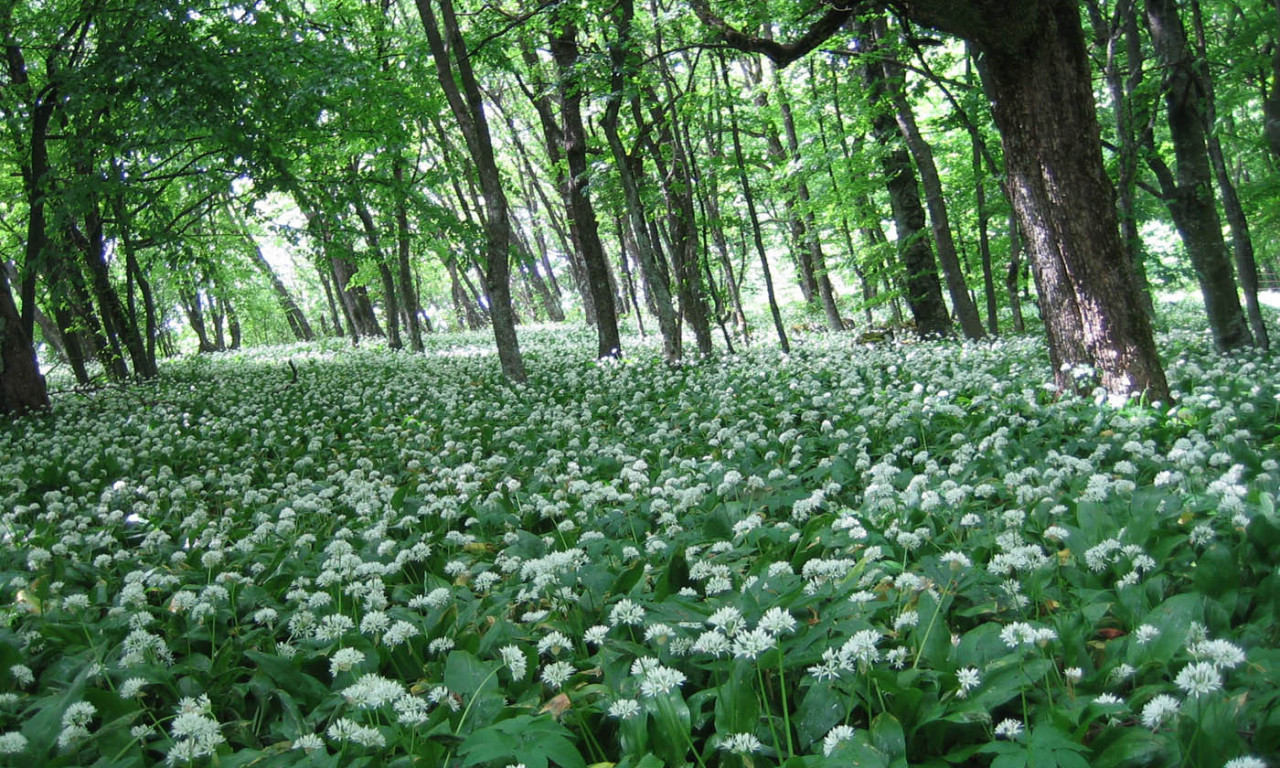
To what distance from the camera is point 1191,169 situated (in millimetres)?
8656

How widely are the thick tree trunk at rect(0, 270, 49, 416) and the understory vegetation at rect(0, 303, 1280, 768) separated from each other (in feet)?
15.3

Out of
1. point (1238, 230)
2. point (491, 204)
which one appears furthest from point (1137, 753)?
point (491, 204)

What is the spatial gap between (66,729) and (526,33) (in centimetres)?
1166

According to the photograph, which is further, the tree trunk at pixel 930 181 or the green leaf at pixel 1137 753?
the tree trunk at pixel 930 181

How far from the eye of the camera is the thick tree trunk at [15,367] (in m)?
11.0


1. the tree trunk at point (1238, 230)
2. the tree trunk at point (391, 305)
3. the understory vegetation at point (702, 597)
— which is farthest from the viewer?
the tree trunk at point (391, 305)

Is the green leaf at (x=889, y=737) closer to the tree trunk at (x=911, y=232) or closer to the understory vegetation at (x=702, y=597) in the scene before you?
the understory vegetation at (x=702, y=597)

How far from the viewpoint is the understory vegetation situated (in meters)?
2.44

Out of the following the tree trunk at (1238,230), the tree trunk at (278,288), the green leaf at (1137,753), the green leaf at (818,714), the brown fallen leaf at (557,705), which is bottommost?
the green leaf at (1137,753)

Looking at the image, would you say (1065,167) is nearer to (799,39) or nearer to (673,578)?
(799,39)

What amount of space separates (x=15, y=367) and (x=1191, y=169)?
52.2ft

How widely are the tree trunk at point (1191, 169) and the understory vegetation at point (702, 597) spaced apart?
72.1 inches

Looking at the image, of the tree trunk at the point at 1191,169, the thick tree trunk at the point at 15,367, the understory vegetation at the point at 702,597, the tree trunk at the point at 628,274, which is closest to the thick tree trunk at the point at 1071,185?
the understory vegetation at the point at 702,597

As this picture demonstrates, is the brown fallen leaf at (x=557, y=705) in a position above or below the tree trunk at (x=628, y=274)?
below
